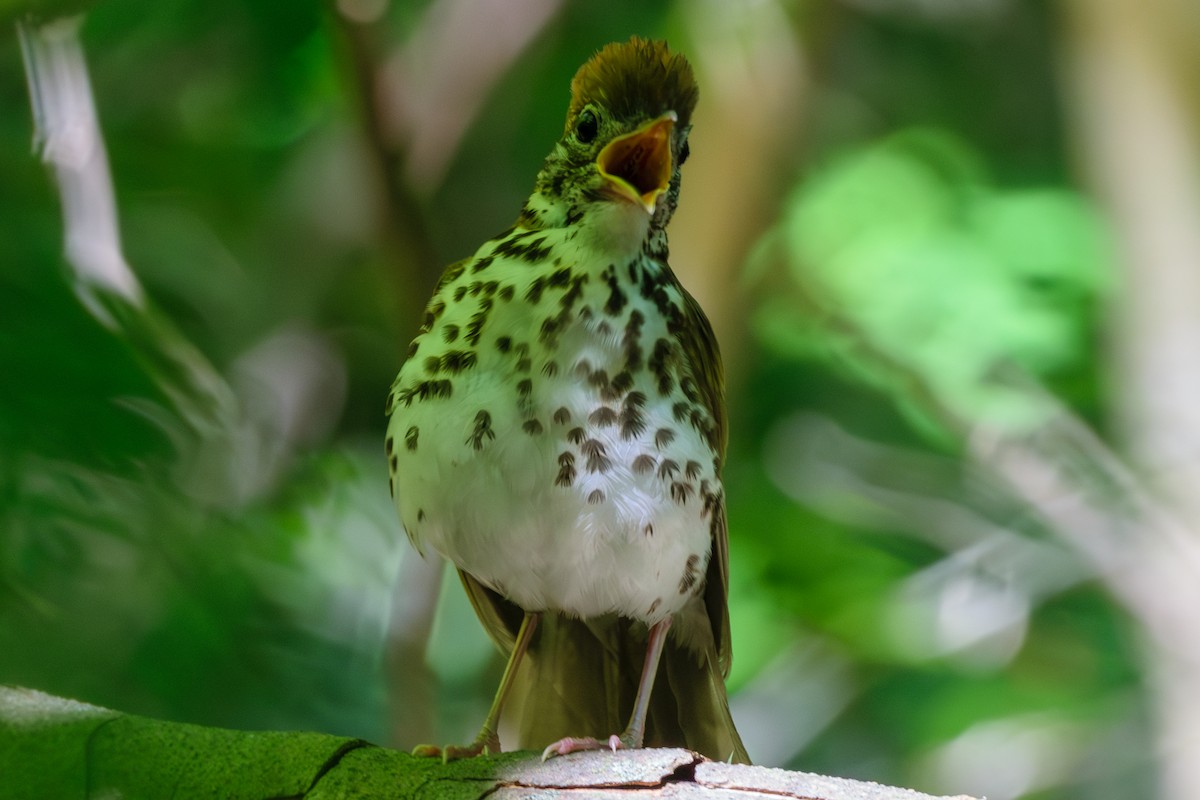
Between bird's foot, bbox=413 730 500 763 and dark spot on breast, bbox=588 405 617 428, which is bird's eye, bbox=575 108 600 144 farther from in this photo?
bird's foot, bbox=413 730 500 763

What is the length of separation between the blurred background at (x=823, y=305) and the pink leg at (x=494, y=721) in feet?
1.21

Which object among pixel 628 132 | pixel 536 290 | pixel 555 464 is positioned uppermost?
pixel 628 132

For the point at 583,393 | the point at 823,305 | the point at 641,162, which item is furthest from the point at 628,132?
the point at 823,305

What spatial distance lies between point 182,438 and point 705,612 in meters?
0.84

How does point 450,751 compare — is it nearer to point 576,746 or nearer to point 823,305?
point 576,746

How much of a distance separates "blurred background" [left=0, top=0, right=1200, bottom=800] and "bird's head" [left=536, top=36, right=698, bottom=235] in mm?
711

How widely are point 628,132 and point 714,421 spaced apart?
0.38m

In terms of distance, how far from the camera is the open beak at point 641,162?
139 centimetres

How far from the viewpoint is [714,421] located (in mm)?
1575

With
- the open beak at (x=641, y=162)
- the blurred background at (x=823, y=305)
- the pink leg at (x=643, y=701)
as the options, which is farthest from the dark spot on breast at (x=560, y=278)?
the blurred background at (x=823, y=305)

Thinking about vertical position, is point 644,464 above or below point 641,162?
below

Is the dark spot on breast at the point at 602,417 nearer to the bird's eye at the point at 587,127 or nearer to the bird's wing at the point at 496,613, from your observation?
the bird's eye at the point at 587,127

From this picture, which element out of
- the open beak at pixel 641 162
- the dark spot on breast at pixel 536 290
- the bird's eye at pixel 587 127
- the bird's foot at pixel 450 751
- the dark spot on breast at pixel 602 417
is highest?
the bird's eye at pixel 587 127

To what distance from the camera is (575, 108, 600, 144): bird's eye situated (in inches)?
57.3
